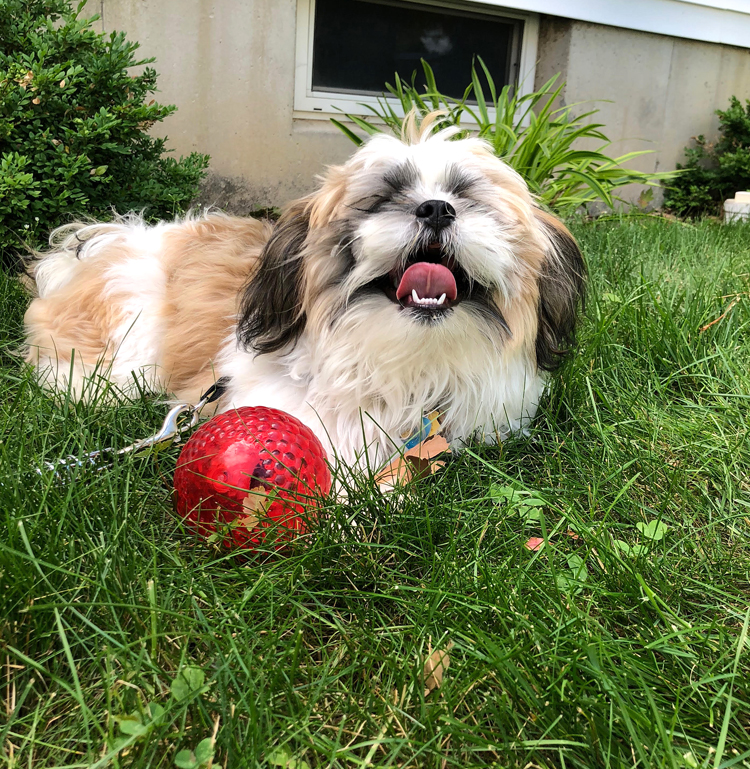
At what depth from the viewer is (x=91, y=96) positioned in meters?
2.77

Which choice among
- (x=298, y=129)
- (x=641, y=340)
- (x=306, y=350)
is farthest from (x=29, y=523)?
(x=298, y=129)

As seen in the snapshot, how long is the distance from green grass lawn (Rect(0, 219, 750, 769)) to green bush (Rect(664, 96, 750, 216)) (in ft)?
16.7

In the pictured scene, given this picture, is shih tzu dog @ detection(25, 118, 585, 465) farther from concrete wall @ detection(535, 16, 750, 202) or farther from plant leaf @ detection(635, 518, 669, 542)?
concrete wall @ detection(535, 16, 750, 202)

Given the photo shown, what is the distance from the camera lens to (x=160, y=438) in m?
1.65

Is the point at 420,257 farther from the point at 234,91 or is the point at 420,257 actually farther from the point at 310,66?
the point at 310,66

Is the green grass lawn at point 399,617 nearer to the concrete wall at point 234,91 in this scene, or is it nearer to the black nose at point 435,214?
the black nose at point 435,214

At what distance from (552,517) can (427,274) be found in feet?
2.16

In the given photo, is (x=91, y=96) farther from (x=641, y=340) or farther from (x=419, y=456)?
(x=641, y=340)

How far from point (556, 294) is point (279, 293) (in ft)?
2.66

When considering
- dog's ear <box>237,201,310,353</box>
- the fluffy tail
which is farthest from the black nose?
the fluffy tail

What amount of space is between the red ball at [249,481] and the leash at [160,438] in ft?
0.61

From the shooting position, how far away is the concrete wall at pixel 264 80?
430cm

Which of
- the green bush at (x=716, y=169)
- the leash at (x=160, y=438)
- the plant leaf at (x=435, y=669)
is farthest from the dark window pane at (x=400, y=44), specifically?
the plant leaf at (x=435, y=669)

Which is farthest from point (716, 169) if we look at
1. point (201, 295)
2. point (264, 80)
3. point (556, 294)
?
point (201, 295)
